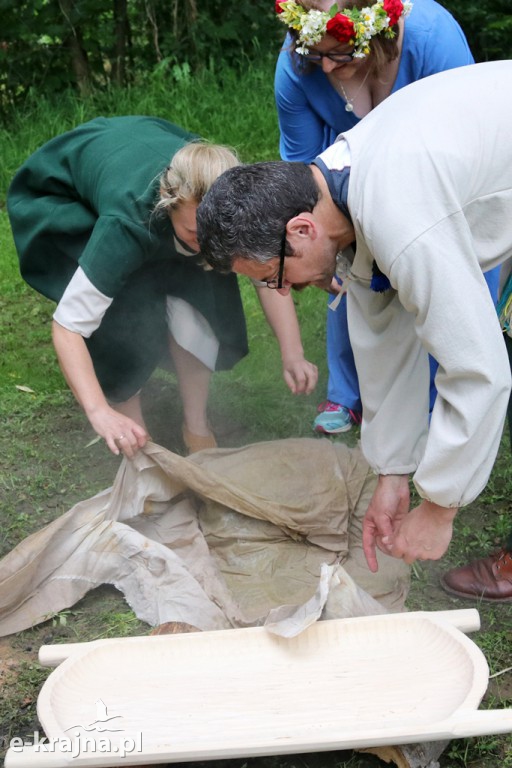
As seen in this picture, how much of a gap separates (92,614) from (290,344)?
1.22 meters

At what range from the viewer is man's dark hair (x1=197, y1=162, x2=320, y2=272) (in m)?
2.03

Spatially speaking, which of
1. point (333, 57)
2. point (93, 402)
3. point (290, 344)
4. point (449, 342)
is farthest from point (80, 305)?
point (449, 342)

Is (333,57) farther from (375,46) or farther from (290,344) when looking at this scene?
(290,344)

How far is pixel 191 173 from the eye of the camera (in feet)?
9.73

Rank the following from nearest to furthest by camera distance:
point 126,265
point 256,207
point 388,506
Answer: point 256,207 < point 388,506 < point 126,265

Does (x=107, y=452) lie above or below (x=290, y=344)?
below

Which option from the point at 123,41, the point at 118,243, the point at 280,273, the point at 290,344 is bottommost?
the point at 123,41

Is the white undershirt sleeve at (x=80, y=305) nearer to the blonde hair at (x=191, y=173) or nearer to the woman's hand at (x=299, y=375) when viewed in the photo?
the blonde hair at (x=191, y=173)

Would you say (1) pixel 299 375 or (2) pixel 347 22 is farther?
(1) pixel 299 375

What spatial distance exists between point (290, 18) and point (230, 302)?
3.74 feet

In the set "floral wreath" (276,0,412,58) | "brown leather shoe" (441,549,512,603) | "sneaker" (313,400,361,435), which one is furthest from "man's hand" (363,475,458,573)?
"floral wreath" (276,0,412,58)

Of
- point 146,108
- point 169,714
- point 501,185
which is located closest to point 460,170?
point 501,185

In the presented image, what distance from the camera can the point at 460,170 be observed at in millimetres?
Result: 1956

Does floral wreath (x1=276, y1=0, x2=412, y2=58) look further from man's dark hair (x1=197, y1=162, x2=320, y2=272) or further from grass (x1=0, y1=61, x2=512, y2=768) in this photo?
grass (x1=0, y1=61, x2=512, y2=768)
